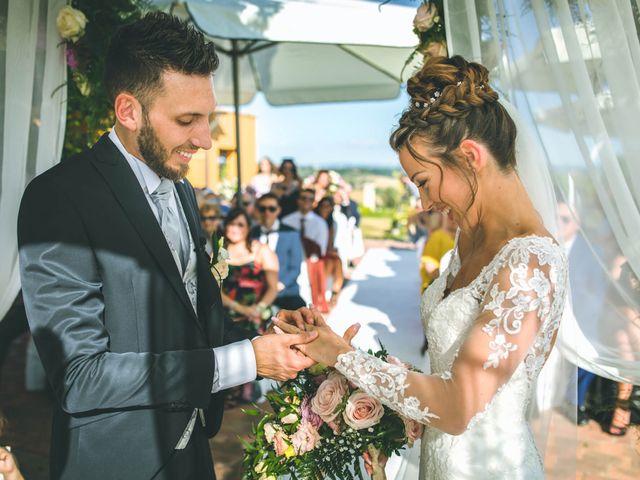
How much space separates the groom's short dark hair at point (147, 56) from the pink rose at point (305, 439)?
4.07ft

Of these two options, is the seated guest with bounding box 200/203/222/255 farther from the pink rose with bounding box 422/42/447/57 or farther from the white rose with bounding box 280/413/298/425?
the white rose with bounding box 280/413/298/425

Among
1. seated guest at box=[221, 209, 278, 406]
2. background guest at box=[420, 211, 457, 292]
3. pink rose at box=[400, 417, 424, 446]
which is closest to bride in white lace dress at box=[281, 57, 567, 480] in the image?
pink rose at box=[400, 417, 424, 446]

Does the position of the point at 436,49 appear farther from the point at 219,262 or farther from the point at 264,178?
the point at 264,178

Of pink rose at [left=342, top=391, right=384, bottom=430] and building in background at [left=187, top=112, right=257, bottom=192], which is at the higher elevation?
building in background at [left=187, top=112, right=257, bottom=192]

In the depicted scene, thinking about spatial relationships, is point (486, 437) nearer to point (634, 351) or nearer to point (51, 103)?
point (634, 351)

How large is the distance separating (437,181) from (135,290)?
1.06 meters

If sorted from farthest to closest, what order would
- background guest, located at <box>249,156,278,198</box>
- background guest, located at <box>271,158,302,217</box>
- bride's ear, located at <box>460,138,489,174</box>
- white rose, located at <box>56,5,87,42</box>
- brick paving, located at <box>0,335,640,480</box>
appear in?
background guest, located at <box>249,156,278,198</box> → background guest, located at <box>271,158,302,217</box> → brick paving, located at <box>0,335,640,480</box> → white rose, located at <box>56,5,87,42</box> → bride's ear, located at <box>460,138,489,174</box>

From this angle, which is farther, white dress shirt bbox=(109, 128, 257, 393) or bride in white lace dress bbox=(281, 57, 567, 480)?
white dress shirt bbox=(109, 128, 257, 393)

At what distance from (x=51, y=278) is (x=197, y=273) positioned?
0.61 metres

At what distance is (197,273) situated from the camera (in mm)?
2289

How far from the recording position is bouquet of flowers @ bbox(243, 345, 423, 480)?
2104 millimetres

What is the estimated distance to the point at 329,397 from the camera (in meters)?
2.10

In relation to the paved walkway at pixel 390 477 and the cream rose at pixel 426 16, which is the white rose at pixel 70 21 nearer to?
the cream rose at pixel 426 16

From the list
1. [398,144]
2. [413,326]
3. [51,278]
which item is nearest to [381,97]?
[413,326]
